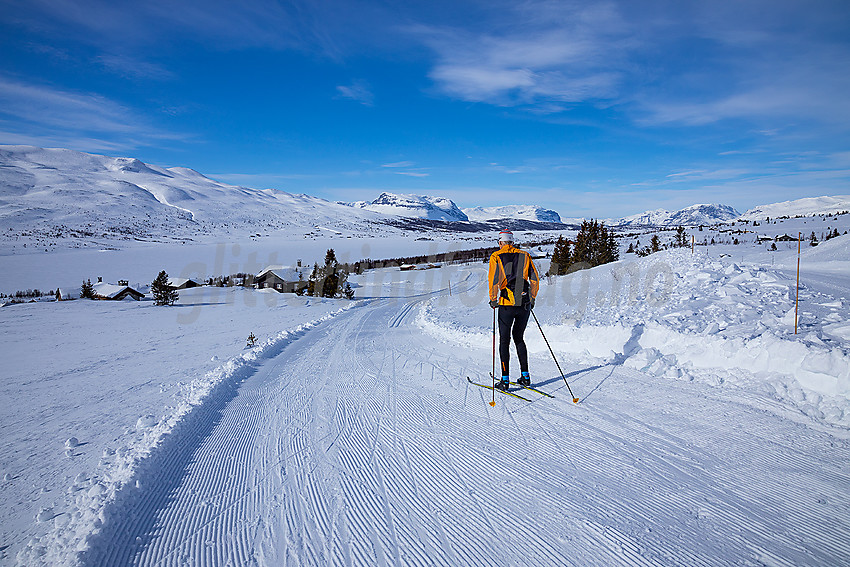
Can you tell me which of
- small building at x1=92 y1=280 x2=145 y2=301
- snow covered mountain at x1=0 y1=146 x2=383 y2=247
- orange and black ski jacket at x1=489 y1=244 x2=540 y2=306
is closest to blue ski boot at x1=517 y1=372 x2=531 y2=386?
orange and black ski jacket at x1=489 y1=244 x2=540 y2=306

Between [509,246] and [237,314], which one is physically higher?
[509,246]

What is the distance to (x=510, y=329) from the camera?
6383 mm

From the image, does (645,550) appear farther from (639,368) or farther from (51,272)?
(51,272)

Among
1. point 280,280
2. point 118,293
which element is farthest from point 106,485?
point 280,280

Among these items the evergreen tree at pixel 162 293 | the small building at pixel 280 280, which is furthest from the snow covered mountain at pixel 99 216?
the evergreen tree at pixel 162 293

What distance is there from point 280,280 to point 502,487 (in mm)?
49864

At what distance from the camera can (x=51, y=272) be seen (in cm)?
5988

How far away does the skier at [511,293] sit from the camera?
6160 mm

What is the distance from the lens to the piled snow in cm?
498

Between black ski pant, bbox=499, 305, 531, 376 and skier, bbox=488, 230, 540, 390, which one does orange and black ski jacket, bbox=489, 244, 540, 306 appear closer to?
skier, bbox=488, 230, 540, 390

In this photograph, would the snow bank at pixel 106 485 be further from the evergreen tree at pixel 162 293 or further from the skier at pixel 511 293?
the evergreen tree at pixel 162 293

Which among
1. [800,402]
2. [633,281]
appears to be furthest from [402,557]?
[633,281]

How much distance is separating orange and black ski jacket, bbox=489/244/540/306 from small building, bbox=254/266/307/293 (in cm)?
4248

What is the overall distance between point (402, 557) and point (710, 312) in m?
8.91
